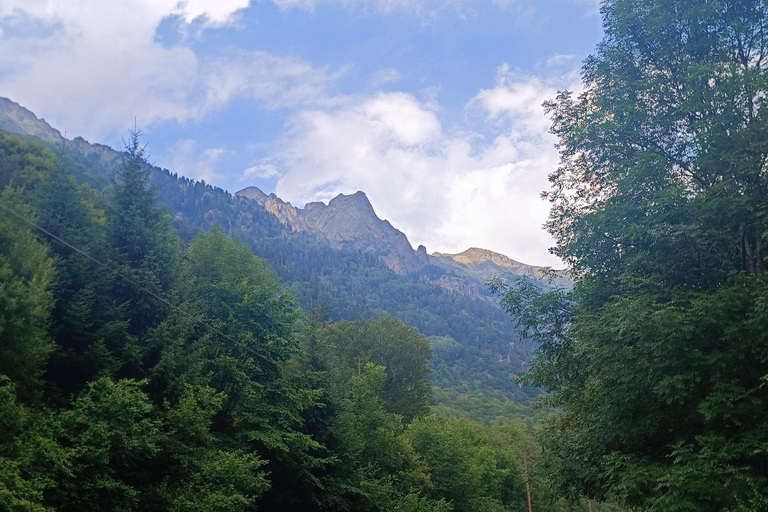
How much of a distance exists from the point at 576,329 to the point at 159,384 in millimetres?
12285

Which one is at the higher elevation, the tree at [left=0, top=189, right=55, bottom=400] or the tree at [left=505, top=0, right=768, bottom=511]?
the tree at [left=505, top=0, right=768, bottom=511]

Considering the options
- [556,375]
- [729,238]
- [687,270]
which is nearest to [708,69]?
[729,238]

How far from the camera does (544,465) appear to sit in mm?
11359

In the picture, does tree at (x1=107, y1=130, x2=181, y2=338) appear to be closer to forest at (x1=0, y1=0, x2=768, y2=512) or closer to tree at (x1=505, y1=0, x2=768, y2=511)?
forest at (x1=0, y1=0, x2=768, y2=512)

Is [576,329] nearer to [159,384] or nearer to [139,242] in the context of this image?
[159,384]

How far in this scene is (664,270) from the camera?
10.0m

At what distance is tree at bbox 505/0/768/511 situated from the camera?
26.5 feet

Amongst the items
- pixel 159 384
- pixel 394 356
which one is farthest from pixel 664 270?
pixel 394 356

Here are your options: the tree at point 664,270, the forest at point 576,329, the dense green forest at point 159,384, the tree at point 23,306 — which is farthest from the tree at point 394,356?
the tree at point 664,270

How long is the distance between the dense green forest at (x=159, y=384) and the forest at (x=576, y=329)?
0.26ft

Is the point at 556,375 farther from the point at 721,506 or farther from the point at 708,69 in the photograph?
the point at 708,69

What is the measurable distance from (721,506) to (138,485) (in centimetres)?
1291

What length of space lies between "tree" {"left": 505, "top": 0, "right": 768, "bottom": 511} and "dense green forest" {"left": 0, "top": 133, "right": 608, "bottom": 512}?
2660mm

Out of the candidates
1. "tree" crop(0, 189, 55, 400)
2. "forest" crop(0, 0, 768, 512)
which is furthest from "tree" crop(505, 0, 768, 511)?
"tree" crop(0, 189, 55, 400)
